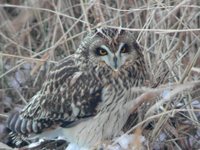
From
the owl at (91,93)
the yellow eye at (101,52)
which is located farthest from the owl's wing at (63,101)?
the yellow eye at (101,52)

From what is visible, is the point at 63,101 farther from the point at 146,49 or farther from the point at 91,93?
the point at 146,49

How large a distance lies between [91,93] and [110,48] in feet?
0.91

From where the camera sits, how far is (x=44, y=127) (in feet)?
9.93

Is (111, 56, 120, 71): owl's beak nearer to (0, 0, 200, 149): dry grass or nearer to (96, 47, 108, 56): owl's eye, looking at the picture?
(96, 47, 108, 56): owl's eye

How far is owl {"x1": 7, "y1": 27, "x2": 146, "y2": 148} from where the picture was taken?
2.81 metres

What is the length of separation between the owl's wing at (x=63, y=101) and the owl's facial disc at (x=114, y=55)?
13 cm

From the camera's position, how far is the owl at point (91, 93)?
2807mm

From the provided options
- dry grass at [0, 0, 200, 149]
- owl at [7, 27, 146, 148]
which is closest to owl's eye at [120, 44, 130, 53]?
owl at [7, 27, 146, 148]

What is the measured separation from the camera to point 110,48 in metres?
2.72

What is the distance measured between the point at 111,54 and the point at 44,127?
0.58 meters

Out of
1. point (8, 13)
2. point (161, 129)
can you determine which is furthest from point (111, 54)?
point (8, 13)

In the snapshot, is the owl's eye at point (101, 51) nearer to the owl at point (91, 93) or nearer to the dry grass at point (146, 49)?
the owl at point (91, 93)

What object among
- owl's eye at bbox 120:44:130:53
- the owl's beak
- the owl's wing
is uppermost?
owl's eye at bbox 120:44:130:53

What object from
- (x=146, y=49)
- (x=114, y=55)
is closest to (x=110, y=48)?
(x=114, y=55)
